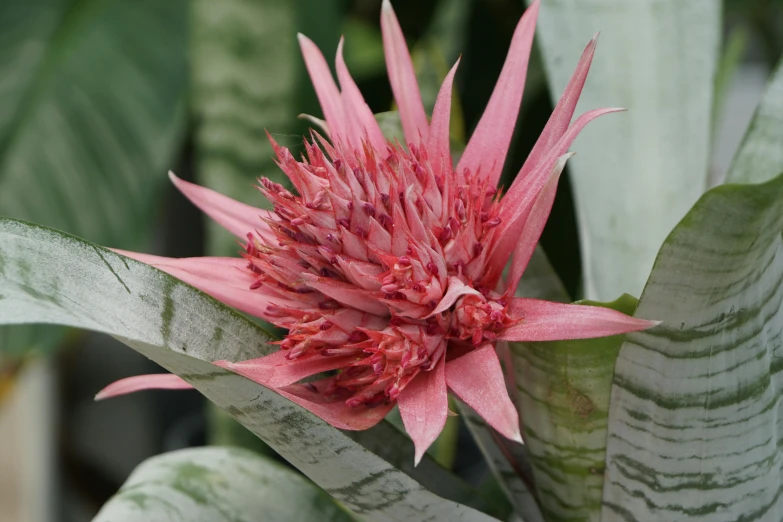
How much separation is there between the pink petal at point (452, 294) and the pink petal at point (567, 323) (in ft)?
0.06

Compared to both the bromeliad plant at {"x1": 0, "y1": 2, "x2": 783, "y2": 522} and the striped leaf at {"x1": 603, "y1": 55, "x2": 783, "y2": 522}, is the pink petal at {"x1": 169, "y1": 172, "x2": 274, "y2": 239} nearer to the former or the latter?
the bromeliad plant at {"x1": 0, "y1": 2, "x2": 783, "y2": 522}

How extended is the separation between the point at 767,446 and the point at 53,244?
24cm

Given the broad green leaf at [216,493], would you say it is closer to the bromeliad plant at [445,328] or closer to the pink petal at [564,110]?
the bromeliad plant at [445,328]

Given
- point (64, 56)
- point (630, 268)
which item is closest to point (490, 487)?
point (630, 268)

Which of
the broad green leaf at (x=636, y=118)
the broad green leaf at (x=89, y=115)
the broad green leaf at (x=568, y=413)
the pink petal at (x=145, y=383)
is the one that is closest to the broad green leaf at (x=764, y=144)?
the broad green leaf at (x=636, y=118)

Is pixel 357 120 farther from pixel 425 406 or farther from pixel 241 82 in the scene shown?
pixel 241 82

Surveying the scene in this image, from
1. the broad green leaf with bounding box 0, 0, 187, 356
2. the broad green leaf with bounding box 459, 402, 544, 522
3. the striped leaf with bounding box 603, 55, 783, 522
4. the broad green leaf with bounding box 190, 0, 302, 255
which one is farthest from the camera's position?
the broad green leaf with bounding box 0, 0, 187, 356

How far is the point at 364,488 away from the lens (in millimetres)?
231

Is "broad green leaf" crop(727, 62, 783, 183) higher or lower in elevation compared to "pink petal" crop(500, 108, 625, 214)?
higher

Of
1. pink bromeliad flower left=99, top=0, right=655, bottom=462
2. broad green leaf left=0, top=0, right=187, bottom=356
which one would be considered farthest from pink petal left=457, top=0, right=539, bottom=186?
broad green leaf left=0, top=0, right=187, bottom=356

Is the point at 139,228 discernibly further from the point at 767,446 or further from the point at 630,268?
the point at 767,446

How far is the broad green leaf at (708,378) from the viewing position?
0.19 meters

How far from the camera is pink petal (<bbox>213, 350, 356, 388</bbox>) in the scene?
0.76 ft

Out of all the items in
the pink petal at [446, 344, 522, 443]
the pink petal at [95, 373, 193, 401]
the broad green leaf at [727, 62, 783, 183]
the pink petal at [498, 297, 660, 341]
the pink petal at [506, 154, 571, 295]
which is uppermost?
the broad green leaf at [727, 62, 783, 183]
